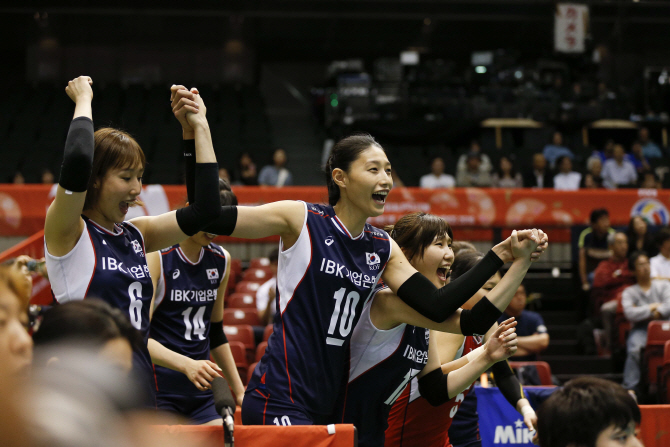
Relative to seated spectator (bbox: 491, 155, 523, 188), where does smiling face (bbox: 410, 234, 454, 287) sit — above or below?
above

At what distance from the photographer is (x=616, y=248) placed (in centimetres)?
850

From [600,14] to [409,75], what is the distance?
600 centimetres

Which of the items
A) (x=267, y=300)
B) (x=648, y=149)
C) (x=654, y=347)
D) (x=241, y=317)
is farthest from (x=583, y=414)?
(x=648, y=149)

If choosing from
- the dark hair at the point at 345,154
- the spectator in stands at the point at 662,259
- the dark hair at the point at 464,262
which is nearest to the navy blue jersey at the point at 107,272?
the dark hair at the point at 345,154

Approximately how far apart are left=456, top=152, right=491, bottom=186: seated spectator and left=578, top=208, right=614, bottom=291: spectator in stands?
9.76 ft

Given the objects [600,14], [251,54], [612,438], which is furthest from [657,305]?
[251,54]

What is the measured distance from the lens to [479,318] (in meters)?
2.85

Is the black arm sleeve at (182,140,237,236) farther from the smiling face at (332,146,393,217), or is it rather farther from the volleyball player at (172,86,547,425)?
the smiling face at (332,146,393,217)

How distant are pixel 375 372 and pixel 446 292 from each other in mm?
534

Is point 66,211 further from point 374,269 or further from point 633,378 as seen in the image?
point 633,378

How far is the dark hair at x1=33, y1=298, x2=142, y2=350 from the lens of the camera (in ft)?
3.71

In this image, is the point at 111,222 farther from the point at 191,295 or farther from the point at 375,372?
the point at 375,372

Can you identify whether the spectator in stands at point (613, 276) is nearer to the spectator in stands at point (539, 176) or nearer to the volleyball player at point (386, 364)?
the spectator in stands at point (539, 176)

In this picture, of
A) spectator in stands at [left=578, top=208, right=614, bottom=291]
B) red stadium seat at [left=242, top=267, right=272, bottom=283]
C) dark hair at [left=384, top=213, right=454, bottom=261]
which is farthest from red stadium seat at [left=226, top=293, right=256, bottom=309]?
dark hair at [left=384, top=213, right=454, bottom=261]
